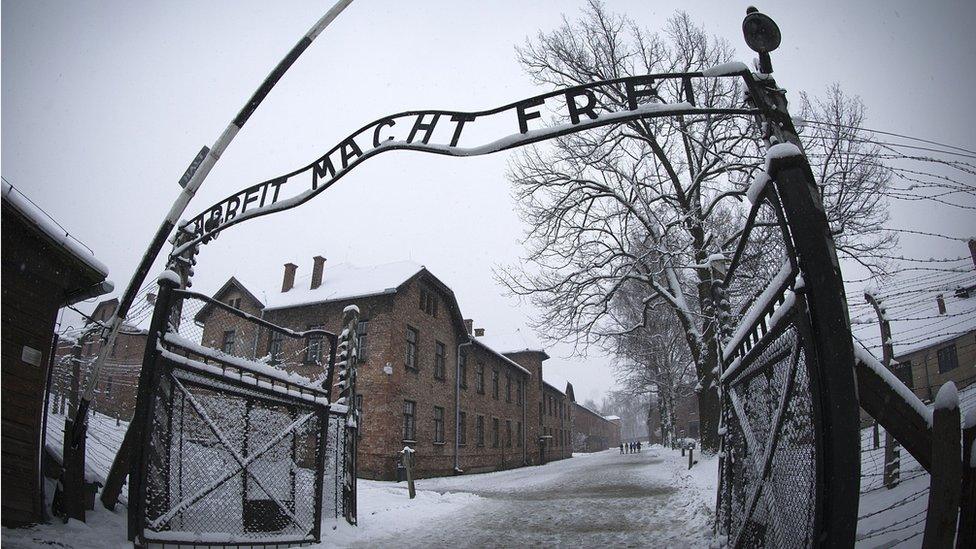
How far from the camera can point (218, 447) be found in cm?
458

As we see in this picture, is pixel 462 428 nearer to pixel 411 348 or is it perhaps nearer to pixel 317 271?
pixel 411 348

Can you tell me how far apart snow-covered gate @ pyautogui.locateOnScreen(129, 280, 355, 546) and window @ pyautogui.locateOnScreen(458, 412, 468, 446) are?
16.9 meters

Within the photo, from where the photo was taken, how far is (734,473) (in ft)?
14.9

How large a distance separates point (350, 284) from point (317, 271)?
235cm

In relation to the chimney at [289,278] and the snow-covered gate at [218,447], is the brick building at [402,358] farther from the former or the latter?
the snow-covered gate at [218,447]

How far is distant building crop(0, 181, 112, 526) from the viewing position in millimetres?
3787

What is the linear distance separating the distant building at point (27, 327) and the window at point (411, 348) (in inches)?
581

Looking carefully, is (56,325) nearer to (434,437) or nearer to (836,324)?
(836,324)

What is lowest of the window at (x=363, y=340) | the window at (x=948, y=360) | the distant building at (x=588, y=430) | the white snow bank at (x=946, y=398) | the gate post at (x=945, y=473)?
the distant building at (x=588, y=430)

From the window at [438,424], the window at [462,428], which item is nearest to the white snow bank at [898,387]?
the window at [438,424]

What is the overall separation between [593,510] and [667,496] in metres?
2.44

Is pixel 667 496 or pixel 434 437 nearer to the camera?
pixel 667 496

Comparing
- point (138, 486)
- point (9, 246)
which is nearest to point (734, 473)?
point (138, 486)

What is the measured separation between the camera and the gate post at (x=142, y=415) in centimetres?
385
